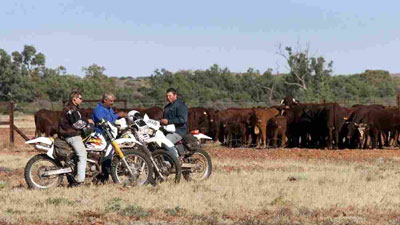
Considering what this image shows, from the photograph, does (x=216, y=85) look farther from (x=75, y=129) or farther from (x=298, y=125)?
(x=75, y=129)

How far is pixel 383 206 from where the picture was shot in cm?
1263

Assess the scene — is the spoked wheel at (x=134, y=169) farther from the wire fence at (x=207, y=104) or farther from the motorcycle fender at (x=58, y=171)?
the wire fence at (x=207, y=104)

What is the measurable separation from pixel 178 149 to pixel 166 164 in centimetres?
50

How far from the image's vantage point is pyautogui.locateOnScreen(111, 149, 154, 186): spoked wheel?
14.9 meters

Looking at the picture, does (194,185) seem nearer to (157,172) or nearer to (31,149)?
(157,172)

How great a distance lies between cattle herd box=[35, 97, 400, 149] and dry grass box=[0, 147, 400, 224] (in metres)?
13.0

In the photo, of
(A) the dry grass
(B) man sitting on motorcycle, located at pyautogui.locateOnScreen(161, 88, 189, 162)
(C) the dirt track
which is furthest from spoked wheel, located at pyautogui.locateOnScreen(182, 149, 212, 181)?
(C) the dirt track

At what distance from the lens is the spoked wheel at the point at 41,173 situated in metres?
14.7

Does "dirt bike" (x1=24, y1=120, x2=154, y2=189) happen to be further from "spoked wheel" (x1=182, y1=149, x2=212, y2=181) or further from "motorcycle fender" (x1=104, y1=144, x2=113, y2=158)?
"spoked wheel" (x1=182, y1=149, x2=212, y2=181)

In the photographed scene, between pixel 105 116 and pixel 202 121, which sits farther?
pixel 202 121

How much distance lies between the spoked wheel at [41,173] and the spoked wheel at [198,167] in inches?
102

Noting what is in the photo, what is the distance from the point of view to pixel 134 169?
14.9 m

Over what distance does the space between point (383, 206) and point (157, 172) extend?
4.49 metres

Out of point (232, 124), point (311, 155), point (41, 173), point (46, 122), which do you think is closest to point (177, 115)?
point (41, 173)
